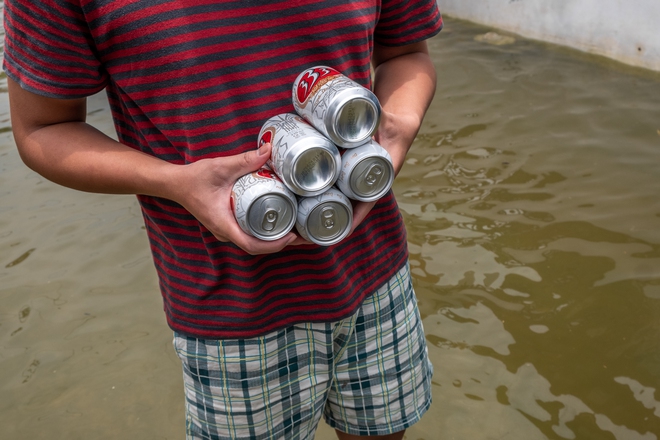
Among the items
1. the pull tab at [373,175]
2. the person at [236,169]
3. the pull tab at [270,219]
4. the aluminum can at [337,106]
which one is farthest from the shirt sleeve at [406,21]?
the pull tab at [270,219]

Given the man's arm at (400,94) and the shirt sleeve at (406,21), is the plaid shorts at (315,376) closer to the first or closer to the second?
the man's arm at (400,94)

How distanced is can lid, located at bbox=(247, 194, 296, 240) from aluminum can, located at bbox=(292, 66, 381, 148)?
127 mm

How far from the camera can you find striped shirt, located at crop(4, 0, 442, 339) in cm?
92

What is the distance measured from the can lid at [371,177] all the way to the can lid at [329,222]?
4 cm

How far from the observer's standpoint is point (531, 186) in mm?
3195

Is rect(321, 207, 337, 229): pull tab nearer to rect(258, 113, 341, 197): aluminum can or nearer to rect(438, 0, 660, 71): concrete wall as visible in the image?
rect(258, 113, 341, 197): aluminum can

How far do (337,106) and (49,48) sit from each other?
423mm

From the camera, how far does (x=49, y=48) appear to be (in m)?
0.91

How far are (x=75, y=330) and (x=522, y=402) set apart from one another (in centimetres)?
177

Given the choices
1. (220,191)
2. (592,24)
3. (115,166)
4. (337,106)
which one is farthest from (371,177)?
(592,24)

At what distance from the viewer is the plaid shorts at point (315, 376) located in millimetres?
1118

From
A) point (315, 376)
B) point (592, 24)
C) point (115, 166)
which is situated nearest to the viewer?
point (115, 166)

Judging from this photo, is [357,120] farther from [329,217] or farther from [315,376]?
[315,376]

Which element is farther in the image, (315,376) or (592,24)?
(592,24)
